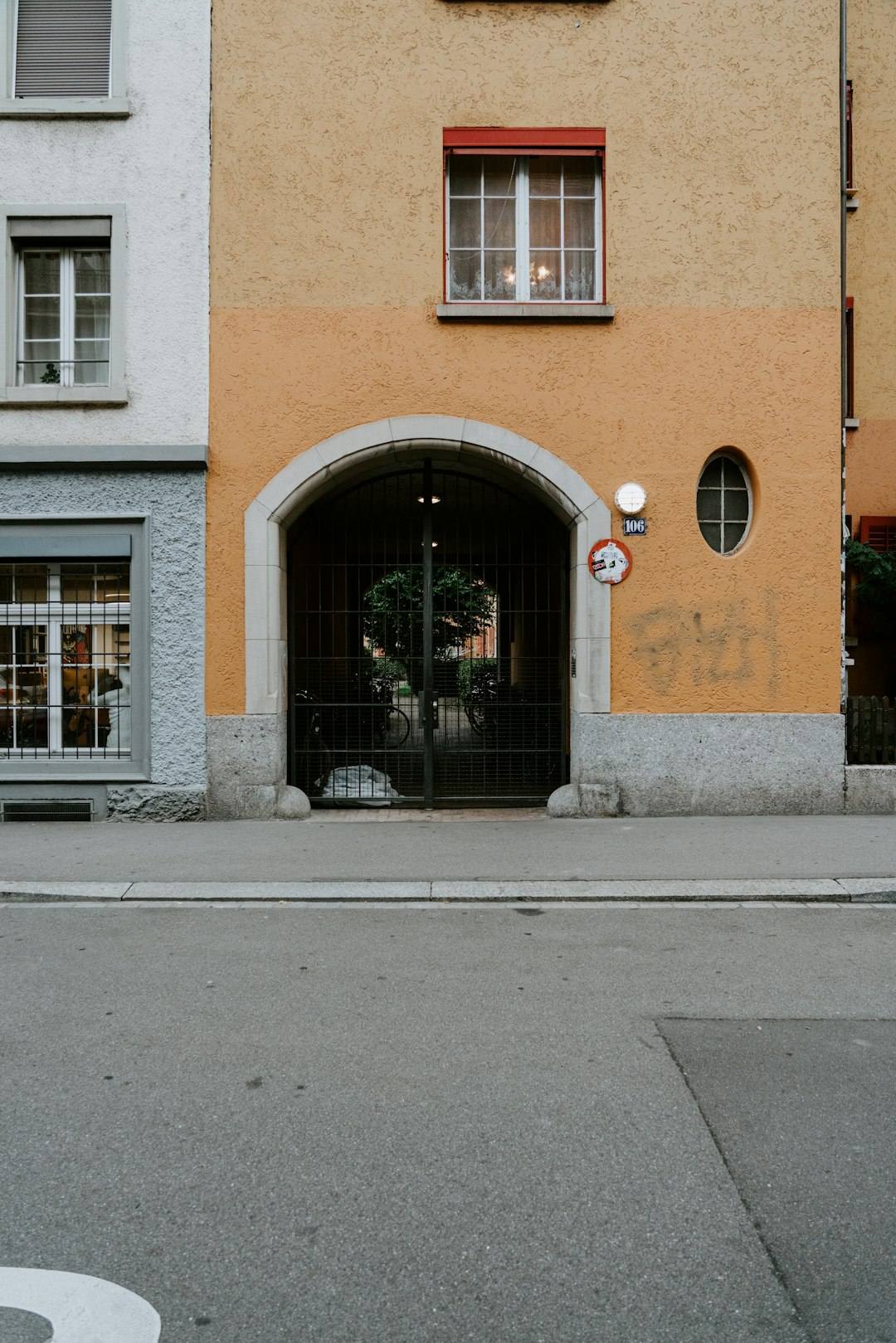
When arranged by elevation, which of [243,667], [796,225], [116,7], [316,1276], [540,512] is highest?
[116,7]

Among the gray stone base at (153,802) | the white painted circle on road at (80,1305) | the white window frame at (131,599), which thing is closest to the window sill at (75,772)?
the white window frame at (131,599)

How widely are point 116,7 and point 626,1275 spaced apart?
36.1 feet

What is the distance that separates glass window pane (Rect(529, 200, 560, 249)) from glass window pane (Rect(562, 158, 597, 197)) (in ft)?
0.60

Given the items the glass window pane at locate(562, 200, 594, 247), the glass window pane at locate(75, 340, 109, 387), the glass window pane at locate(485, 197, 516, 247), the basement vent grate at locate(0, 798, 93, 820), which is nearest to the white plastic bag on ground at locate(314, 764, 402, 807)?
the basement vent grate at locate(0, 798, 93, 820)

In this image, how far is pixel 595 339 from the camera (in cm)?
897

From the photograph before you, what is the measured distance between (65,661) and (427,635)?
12.0 ft

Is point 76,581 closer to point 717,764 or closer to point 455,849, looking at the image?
point 455,849

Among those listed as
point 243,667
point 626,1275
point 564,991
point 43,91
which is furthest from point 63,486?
point 626,1275

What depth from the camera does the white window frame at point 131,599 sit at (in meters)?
8.91

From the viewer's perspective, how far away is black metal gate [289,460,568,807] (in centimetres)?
967

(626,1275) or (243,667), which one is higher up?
(243,667)

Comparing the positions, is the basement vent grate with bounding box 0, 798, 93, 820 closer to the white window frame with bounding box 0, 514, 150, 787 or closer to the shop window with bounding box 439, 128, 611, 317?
the white window frame with bounding box 0, 514, 150, 787

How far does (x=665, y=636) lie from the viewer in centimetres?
899

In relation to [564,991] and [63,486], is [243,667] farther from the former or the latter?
[564,991]
